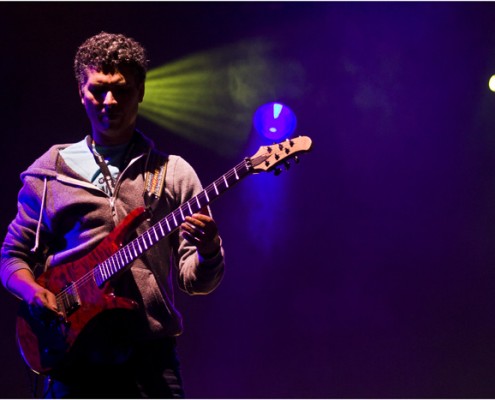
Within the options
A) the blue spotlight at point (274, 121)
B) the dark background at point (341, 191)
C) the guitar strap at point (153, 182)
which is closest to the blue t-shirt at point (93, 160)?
the guitar strap at point (153, 182)

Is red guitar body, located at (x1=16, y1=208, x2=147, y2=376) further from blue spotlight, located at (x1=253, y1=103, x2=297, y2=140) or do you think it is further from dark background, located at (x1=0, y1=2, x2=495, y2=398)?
blue spotlight, located at (x1=253, y1=103, x2=297, y2=140)

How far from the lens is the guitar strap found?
2.49m

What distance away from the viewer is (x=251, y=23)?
493 cm

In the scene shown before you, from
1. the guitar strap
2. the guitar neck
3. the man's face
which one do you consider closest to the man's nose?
the man's face

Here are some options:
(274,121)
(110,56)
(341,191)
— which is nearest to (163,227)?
(110,56)

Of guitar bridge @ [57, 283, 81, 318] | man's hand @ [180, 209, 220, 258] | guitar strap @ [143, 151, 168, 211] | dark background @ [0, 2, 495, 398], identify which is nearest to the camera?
man's hand @ [180, 209, 220, 258]

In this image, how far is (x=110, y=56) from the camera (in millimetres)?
2566

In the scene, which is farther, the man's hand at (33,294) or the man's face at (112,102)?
the man's face at (112,102)

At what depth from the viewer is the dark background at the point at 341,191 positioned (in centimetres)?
472

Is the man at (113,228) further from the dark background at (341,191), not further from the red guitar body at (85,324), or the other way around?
the dark background at (341,191)

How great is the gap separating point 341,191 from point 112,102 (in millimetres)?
2706

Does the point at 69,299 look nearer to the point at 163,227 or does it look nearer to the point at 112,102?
the point at 163,227

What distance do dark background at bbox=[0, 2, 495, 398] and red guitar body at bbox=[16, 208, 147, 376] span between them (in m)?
2.42

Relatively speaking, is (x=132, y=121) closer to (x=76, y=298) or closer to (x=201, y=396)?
(x=76, y=298)
